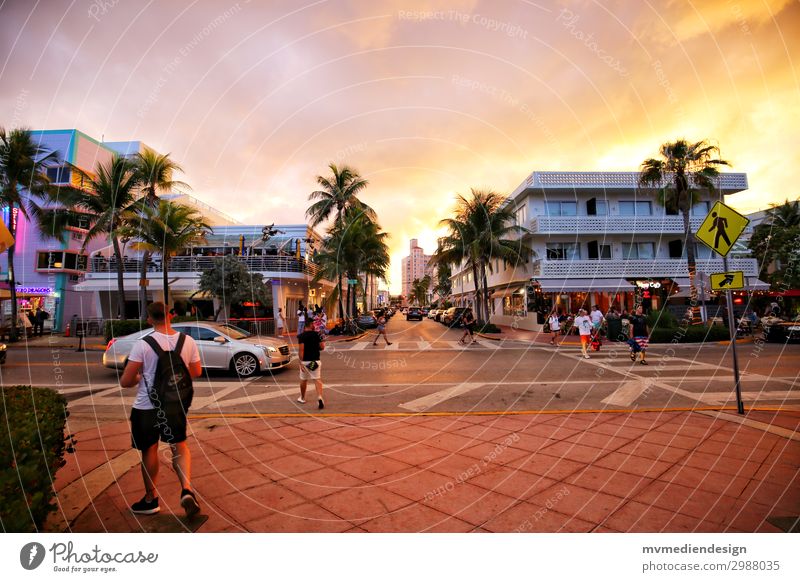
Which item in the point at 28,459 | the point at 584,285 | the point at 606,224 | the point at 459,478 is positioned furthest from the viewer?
the point at 606,224

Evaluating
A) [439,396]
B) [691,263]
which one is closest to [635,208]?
[691,263]

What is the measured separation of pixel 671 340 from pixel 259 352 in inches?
722

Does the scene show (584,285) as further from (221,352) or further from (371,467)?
(371,467)

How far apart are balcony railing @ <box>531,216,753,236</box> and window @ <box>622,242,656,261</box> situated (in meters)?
1.18

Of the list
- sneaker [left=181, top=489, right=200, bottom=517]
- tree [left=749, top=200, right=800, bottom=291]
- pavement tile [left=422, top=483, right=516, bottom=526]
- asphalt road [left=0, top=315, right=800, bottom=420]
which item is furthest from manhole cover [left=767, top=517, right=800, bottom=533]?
tree [left=749, top=200, right=800, bottom=291]

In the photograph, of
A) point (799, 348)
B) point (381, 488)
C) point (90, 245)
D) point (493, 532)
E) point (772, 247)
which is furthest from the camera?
point (772, 247)

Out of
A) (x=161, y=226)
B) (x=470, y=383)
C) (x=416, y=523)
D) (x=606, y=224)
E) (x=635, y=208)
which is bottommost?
(x=470, y=383)

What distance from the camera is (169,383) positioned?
Answer: 3248mm

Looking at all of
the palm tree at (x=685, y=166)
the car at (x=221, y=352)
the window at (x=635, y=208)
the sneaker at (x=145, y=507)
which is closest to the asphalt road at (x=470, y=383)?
the car at (x=221, y=352)

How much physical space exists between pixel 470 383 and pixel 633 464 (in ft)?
16.9

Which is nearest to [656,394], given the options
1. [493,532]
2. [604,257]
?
[493,532]
